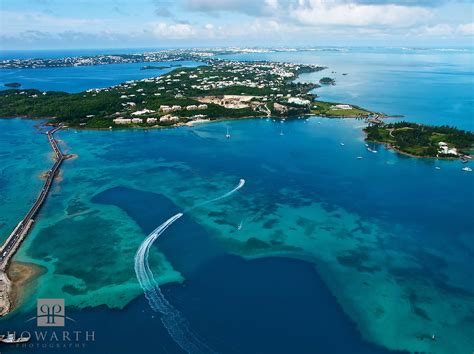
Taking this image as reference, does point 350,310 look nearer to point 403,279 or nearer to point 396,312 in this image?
point 396,312

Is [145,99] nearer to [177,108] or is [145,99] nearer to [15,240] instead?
[177,108]

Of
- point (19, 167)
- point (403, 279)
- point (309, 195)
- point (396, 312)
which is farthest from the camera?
point (19, 167)

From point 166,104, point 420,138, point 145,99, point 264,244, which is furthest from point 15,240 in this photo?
point 145,99

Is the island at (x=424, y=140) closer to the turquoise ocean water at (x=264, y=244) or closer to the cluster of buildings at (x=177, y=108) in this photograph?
the turquoise ocean water at (x=264, y=244)

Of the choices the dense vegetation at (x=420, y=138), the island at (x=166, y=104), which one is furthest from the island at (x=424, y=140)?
the island at (x=166, y=104)

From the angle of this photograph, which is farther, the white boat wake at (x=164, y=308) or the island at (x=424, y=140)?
the island at (x=424, y=140)

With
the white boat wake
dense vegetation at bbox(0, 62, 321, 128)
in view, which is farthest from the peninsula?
dense vegetation at bbox(0, 62, 321, 128)

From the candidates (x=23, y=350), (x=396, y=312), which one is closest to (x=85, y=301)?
(x=23, y=350)

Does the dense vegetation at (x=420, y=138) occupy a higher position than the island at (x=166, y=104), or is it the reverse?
the island at (x=166, y=104)
